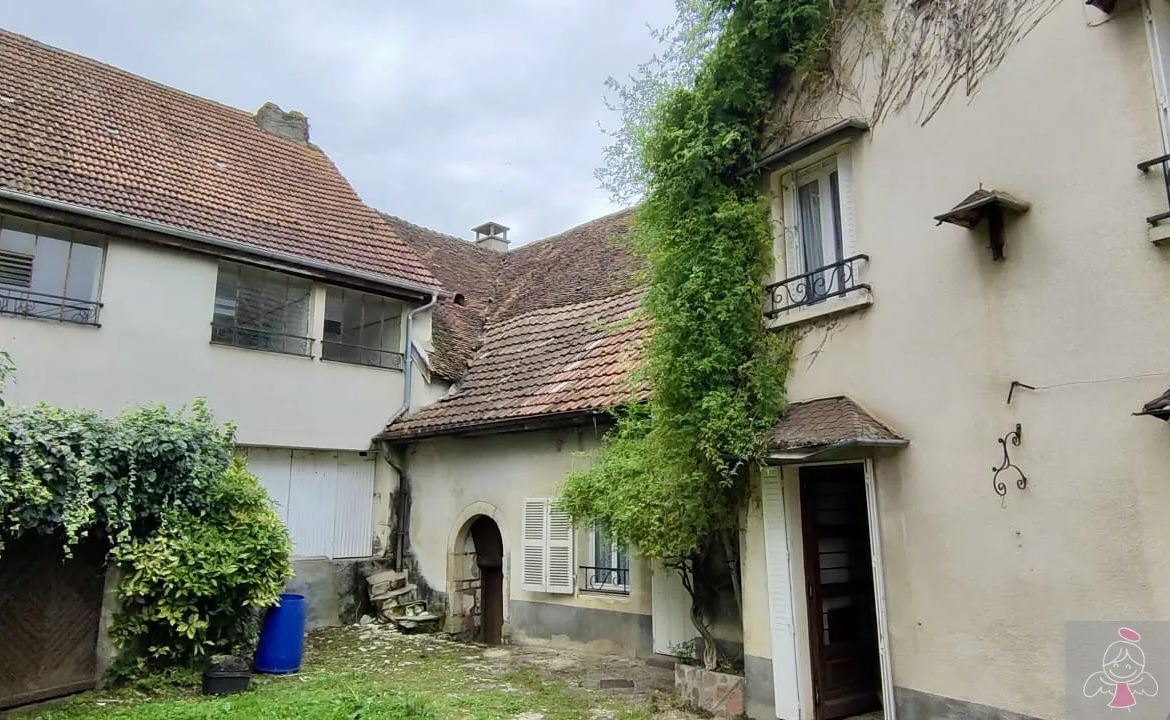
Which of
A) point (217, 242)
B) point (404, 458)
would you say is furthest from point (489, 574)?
point (217, 242)

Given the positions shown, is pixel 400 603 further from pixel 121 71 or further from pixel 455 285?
pixel 121 71

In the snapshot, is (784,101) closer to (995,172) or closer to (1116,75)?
(995,172)

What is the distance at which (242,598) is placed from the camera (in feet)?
26.9

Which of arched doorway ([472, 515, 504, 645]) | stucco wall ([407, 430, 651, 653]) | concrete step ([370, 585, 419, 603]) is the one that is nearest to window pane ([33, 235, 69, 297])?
stucco wall ([407, 430, 651, 653])

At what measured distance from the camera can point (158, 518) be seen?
8070 mm

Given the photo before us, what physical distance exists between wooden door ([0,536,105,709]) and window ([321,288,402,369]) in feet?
16.3

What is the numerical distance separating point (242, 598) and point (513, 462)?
13.0 feet

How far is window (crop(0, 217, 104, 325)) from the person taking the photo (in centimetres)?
925

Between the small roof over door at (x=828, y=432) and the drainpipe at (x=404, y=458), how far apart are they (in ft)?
25.7

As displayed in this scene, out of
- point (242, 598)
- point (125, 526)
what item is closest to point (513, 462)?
point (242, 598)

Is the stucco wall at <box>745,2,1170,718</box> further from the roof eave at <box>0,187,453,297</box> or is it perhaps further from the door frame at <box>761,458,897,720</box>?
the roof eave at <box>0,187,453,297</box>

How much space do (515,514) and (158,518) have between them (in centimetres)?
449

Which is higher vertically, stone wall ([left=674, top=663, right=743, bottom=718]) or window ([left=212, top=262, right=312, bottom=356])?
window ([left=212, top=262, right=312, bottom=356])

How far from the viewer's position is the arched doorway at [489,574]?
11484 millimetres
